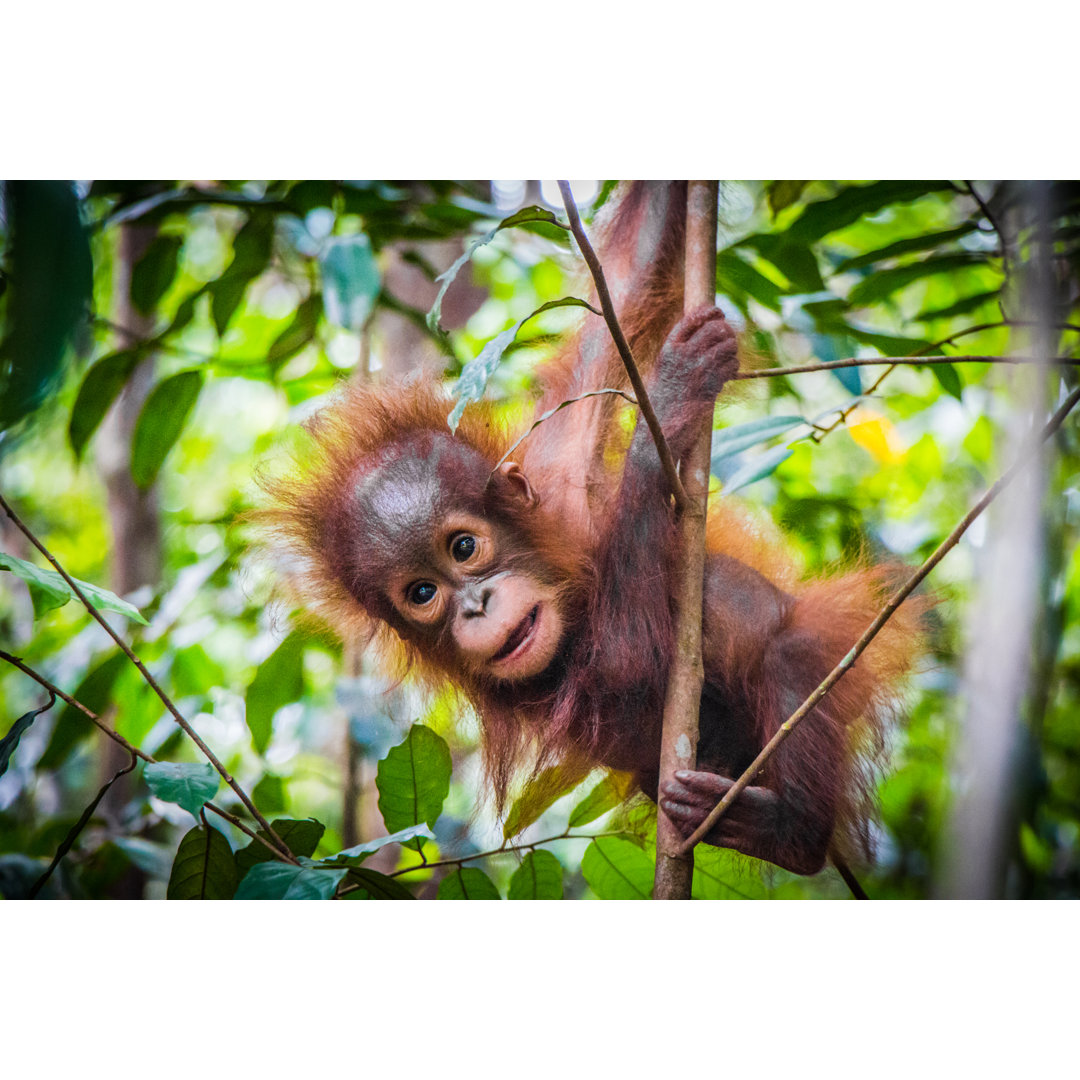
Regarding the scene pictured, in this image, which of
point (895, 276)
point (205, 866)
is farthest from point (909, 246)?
point (205, 866)

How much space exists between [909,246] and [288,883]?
6.19 feet

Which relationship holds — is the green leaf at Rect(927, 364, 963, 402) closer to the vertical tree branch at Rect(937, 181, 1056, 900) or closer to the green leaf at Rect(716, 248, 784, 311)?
the vertical tree branch at Rect(937, 181, 1056, 900)

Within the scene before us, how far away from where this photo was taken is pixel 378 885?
210 centimetres

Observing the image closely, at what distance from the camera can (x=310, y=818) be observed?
84.2 inches

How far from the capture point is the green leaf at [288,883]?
185cm

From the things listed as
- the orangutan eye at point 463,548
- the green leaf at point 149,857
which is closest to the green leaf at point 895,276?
the orangutan eye at point 463,548

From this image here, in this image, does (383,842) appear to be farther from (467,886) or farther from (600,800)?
(600,800)

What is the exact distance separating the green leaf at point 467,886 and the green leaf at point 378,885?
8 cm

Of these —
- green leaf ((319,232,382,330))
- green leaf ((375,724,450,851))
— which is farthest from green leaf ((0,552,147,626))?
green leaf ((319,232,382,330))

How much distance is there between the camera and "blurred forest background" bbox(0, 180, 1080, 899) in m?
2.15
